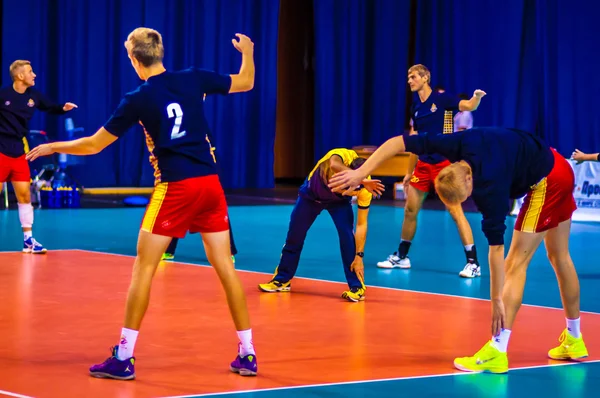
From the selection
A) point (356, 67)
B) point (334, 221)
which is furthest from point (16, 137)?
point (356, 67)

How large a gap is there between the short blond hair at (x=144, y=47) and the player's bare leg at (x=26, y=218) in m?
5.38

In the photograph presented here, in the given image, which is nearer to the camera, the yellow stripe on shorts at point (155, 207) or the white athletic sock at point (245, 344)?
the yellow stripe on shorts at point (155, 207)

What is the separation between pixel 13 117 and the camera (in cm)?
1047

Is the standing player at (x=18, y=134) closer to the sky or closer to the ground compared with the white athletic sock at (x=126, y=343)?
closer to the sky

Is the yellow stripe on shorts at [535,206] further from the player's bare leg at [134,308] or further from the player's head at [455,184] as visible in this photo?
the player's bare leg at [134,308]

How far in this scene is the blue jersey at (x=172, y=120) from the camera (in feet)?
17.7

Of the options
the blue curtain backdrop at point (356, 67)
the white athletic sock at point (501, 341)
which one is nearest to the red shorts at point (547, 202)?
the white athletic sock at point (501, 341)

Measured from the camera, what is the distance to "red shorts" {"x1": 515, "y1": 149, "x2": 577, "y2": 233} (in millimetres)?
5887

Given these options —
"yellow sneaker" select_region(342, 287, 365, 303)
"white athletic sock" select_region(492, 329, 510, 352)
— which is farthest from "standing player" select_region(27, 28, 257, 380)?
"yellow sneaker" select_region(342, 287, 365, 303)

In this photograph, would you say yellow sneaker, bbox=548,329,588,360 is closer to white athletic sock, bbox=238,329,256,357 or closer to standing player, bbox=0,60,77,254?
white athletic sock, bbox=238,329,256,357

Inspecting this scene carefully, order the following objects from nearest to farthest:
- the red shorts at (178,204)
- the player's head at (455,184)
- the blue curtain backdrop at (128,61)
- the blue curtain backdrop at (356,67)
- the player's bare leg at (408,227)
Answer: the player's head at (455,184) → the red shorts at (178,204) → the player's bare leg at (408,227) → the blue curtain backdrop at (128,61) → the blue curtain backdrop at (356,67)

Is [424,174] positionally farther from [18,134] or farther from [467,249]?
[18,134]

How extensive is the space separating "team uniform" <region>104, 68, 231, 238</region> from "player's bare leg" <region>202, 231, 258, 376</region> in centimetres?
9

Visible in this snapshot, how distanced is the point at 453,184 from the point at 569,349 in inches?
62.8
